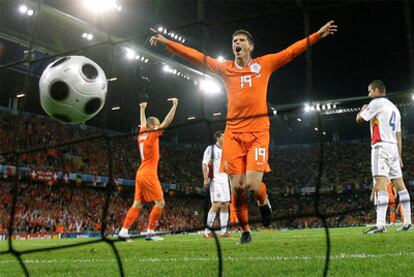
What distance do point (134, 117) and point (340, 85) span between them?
12894 mm

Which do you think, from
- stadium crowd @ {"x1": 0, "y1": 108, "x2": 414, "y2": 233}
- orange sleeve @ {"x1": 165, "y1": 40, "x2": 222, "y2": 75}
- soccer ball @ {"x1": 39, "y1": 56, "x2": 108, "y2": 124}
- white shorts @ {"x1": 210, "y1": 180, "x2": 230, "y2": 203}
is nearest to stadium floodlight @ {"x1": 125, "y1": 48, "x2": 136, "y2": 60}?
stadium crowd @ {"x1": 0, "y1": 108, "x2": 414, "y2": 233}

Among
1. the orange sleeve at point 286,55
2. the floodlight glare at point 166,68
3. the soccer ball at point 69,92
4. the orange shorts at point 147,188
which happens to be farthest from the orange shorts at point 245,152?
the floodlight glare at point 166,68

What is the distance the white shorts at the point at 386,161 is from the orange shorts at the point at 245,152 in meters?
1.92

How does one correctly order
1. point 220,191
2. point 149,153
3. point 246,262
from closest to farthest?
1. point 246,262
2. point 149,153
3. point 220,191

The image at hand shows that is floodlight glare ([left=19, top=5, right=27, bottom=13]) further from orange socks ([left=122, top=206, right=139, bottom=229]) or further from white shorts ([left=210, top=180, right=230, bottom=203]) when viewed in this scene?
orange socks ([left=122, top=206, right=139, bottom=229])

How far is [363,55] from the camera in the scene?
19422 mm

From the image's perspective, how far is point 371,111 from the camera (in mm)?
5941

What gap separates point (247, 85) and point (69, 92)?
1838 millimetres

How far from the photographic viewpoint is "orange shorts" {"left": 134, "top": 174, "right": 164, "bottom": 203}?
680 cm

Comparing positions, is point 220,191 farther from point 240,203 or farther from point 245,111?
point 245,111

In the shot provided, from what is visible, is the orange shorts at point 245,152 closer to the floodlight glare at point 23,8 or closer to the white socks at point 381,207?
the white socks at point 381,207

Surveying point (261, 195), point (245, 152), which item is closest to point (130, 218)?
point (261, 195)

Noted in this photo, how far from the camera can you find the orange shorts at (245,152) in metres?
4.59

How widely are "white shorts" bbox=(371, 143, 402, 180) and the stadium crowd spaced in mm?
11877
